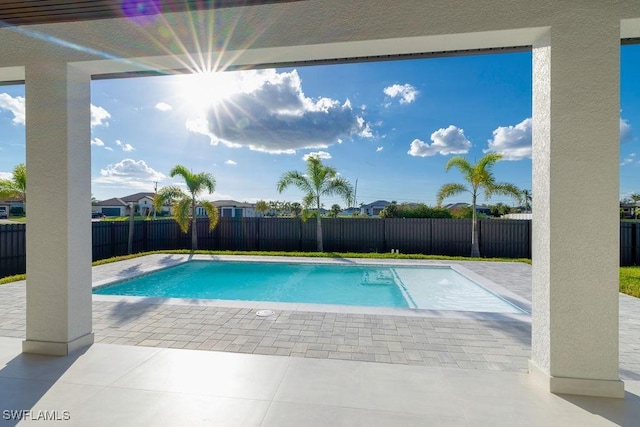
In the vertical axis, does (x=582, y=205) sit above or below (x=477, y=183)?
below

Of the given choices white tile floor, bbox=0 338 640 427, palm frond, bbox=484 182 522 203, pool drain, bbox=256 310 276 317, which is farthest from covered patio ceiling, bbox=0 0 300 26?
palm frond, bbox=484 182 522 203

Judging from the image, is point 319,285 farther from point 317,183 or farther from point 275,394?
point 275,394

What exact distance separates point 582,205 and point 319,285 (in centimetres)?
661

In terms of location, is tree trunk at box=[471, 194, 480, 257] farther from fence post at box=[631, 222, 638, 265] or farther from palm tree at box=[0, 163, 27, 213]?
palm tree at box=[0, 163, 27, 213]

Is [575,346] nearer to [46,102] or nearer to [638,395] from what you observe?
[638,395]

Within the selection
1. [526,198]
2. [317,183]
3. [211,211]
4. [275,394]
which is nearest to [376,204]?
[526,198]

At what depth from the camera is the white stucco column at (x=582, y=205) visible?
2.55 meters

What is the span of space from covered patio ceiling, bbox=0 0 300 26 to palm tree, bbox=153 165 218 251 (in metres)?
9.57

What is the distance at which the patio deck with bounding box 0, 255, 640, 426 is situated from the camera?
2373 mm

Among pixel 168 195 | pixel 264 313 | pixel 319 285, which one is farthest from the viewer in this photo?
pixel 168 195

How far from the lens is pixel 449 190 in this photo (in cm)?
1199

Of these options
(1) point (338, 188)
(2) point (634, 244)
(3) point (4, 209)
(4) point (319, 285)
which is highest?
(1) point (338, 188)

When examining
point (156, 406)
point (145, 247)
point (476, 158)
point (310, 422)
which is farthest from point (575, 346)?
point (145, 247)

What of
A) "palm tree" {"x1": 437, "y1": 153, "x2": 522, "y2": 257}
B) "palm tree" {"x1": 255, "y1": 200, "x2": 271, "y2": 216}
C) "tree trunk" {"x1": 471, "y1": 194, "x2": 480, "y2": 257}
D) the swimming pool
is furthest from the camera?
"palm tree" {"x1": 255, "y1": 200, "x2": 271, "y2": 216}
